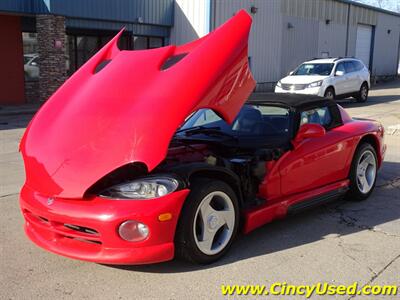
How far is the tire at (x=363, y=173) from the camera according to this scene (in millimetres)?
5434

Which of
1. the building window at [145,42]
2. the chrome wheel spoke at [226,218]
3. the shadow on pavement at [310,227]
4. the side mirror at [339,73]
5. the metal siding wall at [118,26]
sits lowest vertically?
the shadow on pavement at [310,227]

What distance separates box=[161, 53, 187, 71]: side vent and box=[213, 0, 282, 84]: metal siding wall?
19.2 m

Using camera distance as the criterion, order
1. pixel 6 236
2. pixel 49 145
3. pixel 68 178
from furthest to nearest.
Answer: pixel 6 236
pixel 49 145
pixel 68 178

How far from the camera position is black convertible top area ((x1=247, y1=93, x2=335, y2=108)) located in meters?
5.12

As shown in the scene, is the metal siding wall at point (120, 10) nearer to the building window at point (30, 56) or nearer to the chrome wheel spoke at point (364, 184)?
the building window at point (30, 56)

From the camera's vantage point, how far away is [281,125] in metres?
4.94

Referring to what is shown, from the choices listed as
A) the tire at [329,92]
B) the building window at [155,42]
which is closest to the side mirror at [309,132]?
the tire at [329,92]

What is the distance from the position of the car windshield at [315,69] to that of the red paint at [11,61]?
10572mm

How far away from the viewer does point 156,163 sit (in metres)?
3.33

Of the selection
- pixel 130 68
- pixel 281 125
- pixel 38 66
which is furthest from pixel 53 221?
pixel 38 66

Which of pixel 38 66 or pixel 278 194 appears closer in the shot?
pixel 278 194

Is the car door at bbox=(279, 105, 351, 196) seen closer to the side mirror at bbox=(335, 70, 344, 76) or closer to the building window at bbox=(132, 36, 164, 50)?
the side mirror at bbox=(335, 70, 344, 76)

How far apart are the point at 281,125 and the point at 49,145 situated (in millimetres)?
2366

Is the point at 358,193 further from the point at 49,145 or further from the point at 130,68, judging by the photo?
the point at 49,145
